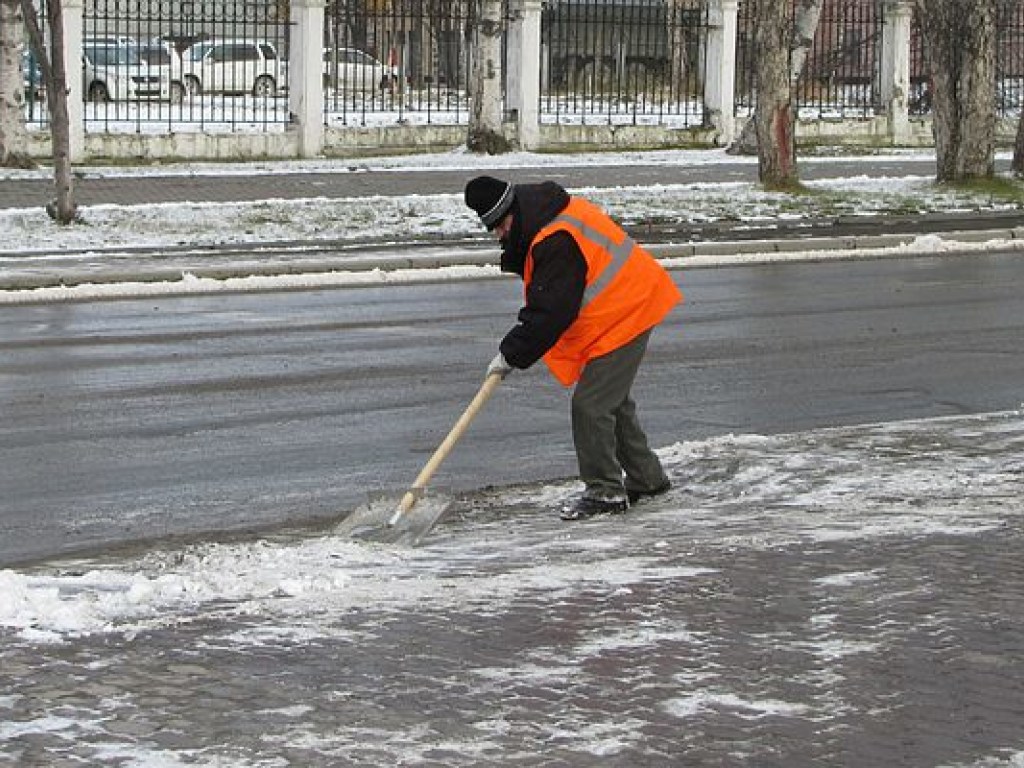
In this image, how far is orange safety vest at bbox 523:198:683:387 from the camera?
8.90 m

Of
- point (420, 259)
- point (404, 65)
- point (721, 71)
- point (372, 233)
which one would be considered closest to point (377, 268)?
point (420, 259)

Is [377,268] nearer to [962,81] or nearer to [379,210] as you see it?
[379,210]

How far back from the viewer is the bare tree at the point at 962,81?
2723 centimetres

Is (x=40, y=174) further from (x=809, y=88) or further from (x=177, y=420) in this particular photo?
(x=809, y=88)

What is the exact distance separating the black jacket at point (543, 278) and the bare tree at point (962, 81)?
19.4m

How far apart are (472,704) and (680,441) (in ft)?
16.0

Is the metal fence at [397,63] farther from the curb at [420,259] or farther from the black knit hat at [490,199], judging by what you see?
the black knit hat at [490,199]

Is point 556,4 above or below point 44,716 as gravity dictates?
above

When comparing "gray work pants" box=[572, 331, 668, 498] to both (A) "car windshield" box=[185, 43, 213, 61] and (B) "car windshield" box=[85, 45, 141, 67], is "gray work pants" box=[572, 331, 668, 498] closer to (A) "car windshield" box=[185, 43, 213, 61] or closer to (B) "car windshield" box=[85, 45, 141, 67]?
(B) "car windshield" box=[85, 45, 141, 67]

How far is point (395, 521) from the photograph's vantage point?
8555 millimetres

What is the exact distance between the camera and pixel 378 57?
36531mm

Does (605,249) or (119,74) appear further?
(119,74)

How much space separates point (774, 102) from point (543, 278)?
730 inches

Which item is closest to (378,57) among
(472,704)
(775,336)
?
(775,336)
